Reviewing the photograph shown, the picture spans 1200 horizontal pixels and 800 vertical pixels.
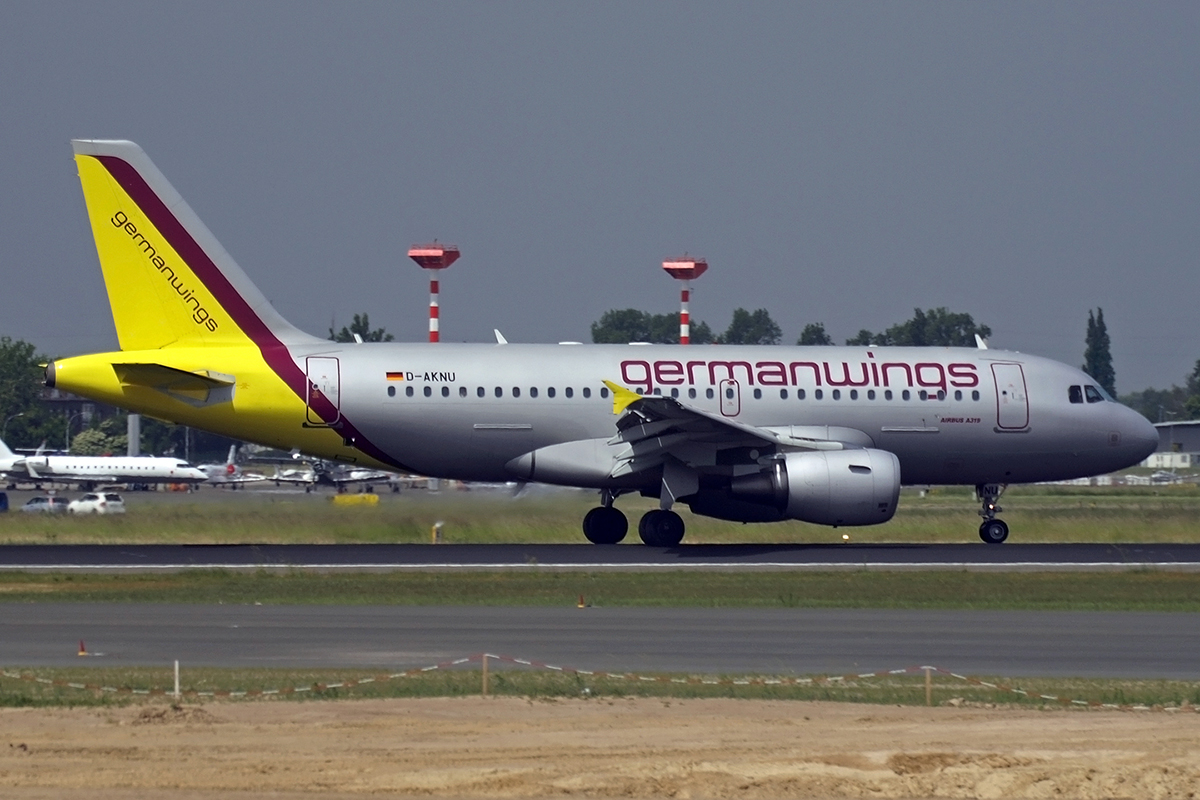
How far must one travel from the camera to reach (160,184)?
28.1 meters

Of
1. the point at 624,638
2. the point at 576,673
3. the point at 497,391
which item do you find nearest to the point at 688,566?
the point at 497,391

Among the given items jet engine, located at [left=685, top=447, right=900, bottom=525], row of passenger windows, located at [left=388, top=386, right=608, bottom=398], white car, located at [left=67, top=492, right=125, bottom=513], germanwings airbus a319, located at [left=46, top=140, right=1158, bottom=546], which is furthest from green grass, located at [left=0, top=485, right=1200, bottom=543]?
white car, located at [left=67, top=492, right=125, bottom=513]

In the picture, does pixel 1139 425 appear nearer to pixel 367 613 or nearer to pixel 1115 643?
pixel 1115 643

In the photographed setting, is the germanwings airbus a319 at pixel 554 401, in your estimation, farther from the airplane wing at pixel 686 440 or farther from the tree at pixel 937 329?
the tree at pixel 937 329

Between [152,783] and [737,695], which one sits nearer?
[152,783]

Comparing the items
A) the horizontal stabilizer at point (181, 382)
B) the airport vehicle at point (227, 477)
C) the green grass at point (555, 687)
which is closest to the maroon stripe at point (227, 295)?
the horizontal stabilizer at point (181, 382)

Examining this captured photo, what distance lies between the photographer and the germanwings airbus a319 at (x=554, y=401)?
2698 centimetres

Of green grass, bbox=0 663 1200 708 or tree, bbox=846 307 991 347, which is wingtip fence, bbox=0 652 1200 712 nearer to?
green grass, bbox=0 663 1200 708

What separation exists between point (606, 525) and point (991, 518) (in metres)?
7.71

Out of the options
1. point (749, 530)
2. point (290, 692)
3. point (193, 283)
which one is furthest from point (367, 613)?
point (749, 530)

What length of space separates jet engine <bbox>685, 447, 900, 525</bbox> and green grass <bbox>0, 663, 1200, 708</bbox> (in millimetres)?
12437

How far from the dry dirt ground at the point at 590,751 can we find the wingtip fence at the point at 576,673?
478 millimetres

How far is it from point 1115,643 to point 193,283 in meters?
17.9

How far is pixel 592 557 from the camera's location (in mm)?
25797
